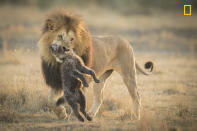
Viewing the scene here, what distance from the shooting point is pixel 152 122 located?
4805 mm

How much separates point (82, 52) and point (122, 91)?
266cm

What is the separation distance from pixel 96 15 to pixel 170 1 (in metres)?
9.55

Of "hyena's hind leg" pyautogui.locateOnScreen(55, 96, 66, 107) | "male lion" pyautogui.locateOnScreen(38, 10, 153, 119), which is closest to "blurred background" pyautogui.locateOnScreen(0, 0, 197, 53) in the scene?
"male lion" pyautogui.locateOnScreen(38, 10, 153, 119)

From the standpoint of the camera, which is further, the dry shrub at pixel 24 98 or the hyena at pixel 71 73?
the dry shrub at pixel 24 98

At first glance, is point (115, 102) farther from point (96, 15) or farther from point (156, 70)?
point (96, 15)

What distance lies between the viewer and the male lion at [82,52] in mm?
4559

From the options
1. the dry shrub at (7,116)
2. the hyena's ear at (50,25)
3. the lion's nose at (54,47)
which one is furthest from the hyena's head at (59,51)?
the dry shrub at (7,116)

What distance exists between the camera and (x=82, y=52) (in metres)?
4.67

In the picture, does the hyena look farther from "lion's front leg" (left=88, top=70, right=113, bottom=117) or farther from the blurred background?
the blurred background

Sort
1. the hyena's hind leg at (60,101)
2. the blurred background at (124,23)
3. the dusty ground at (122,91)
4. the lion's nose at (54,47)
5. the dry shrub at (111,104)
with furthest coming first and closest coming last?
1. the blurred background at (124,23)
2. the dry shrub at (111,104)
3. the dusty ground at (122,91)
4. the hyena's hind leg at (60,101)
5. the lion's nose at (54,47)

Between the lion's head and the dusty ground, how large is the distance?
0.97m

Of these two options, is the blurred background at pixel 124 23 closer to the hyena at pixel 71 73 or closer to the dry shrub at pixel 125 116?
the dry shrub at pixel 125 116

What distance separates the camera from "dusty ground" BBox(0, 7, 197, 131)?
16.4ft

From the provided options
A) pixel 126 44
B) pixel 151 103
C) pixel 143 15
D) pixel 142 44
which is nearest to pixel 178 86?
Result: pixel 151 103
